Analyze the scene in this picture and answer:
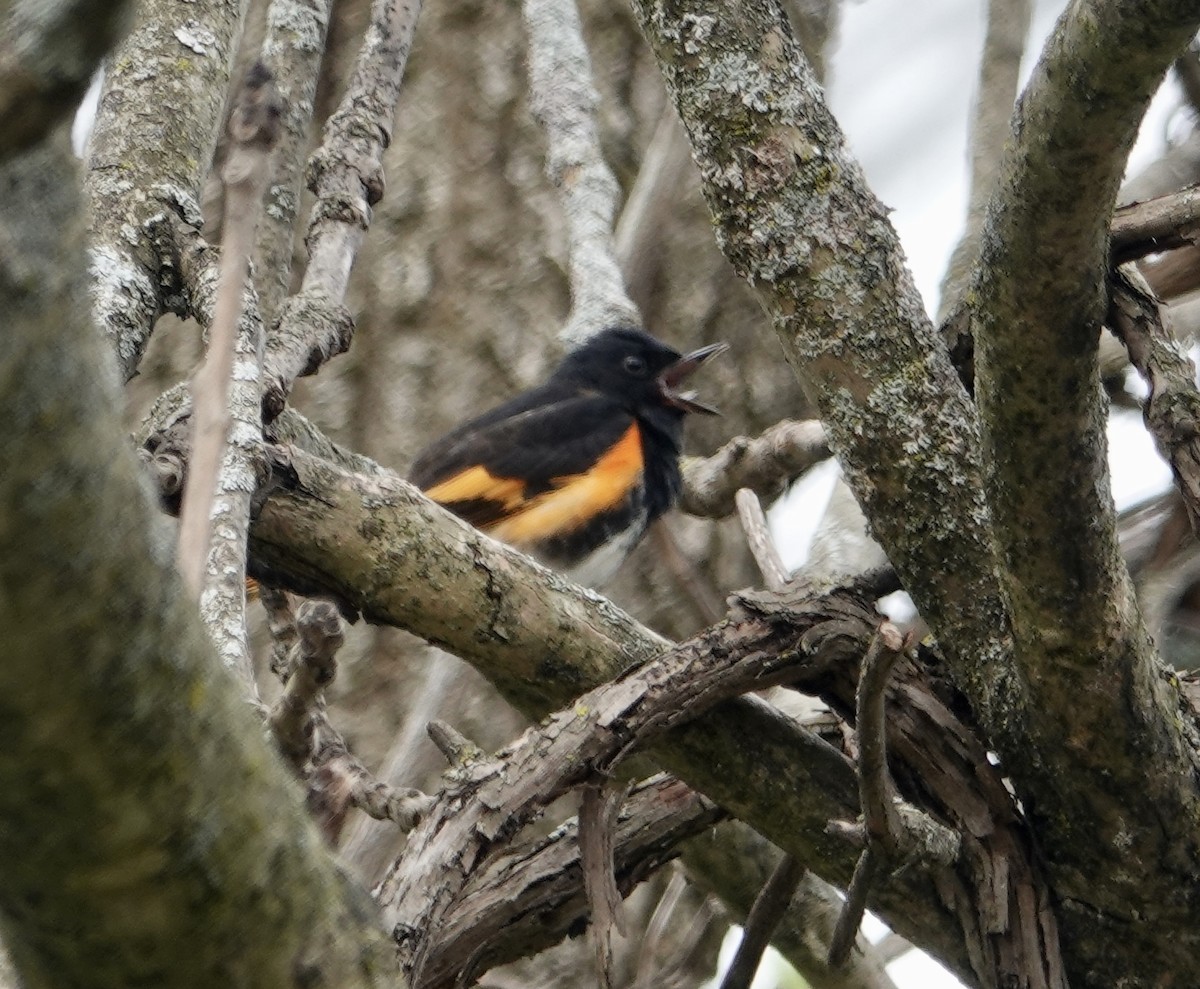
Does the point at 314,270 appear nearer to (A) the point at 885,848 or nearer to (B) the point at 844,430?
(B) the point at 844,430

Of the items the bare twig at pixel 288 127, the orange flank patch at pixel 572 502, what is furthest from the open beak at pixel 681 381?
the bare twig at pixel 288 127

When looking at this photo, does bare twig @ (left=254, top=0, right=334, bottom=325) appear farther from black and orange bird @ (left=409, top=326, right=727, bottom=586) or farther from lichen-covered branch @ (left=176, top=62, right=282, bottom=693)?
lichen-covered branch @ (left=176, top=62, right=282, bottom=693)

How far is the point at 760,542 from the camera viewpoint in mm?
2943

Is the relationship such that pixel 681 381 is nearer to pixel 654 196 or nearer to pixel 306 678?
pixel 654 196

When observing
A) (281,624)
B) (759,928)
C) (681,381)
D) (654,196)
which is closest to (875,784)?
(759,928)

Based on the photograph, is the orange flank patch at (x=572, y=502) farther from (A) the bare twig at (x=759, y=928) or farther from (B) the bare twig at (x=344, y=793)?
(A) the bare twig at (x=759, y=928)

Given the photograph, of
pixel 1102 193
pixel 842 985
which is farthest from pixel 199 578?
pixel 842 985

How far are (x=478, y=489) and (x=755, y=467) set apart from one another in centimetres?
111

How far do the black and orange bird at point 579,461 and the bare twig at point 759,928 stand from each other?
2271 millimetres

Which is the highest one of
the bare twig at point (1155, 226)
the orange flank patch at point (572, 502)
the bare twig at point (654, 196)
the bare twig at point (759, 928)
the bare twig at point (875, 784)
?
the bare twig at point (654, 196)

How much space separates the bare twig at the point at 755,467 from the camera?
3400mm

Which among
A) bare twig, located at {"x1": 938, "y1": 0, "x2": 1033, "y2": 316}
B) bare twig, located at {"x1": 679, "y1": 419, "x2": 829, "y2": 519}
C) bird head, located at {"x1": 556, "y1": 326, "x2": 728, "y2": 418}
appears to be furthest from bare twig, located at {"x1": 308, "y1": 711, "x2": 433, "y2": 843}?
bird head, located at {"x1": 556, "y1": 326, "x2": 728, "y2": 418}

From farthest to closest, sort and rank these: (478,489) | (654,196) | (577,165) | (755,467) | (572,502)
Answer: (572,502) < (478,489) < (654,196) < (755,467) < (577,165)

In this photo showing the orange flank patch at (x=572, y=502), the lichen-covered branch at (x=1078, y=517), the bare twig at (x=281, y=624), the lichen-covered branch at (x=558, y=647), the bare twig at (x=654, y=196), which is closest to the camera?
the lichen-covered branch at (x=1078, y=517)
